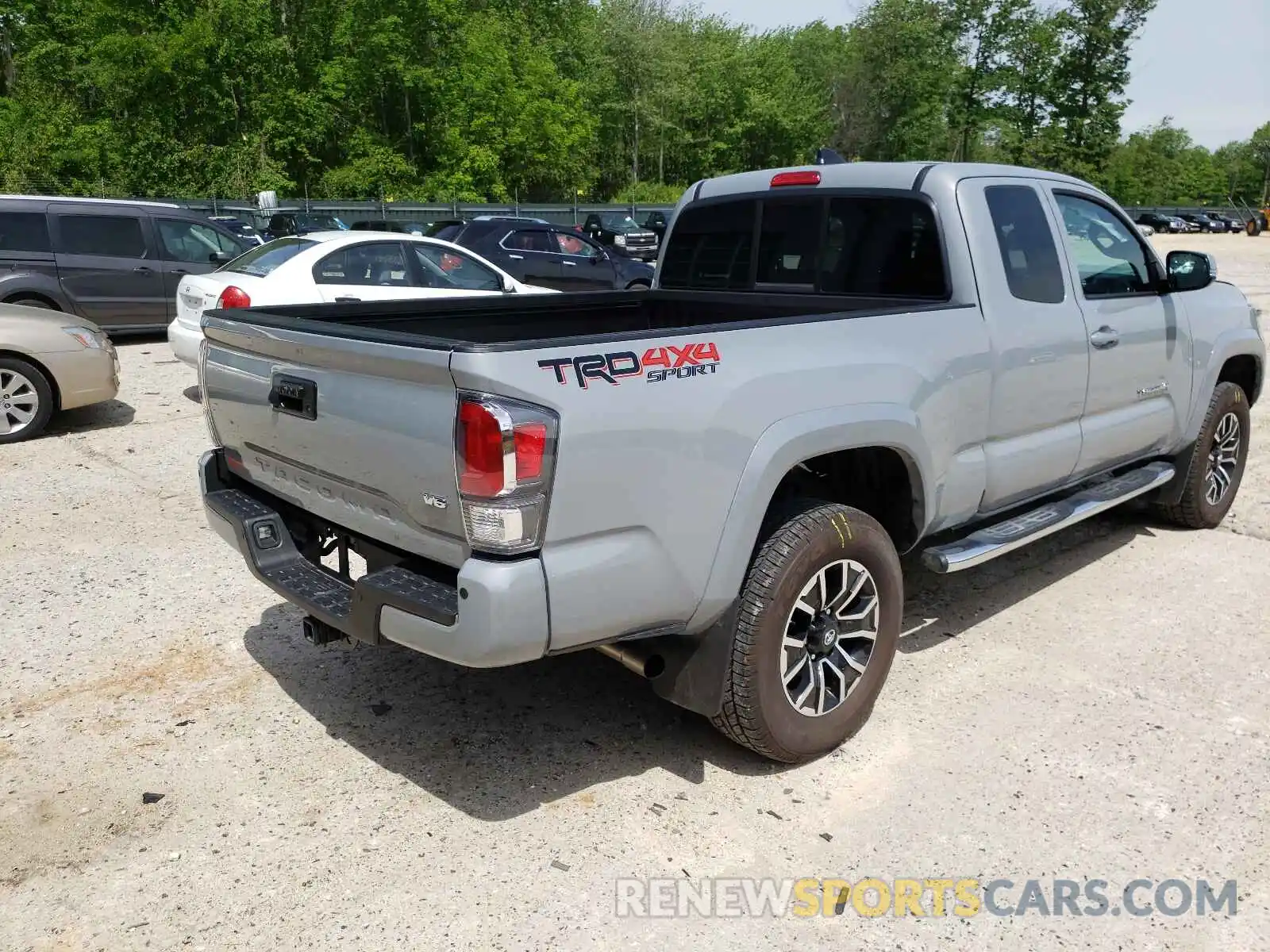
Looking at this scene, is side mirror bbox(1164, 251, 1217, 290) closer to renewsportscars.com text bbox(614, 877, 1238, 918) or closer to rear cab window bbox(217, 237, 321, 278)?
renewsportscars.com text bbox(614, 877, 1238, 918)

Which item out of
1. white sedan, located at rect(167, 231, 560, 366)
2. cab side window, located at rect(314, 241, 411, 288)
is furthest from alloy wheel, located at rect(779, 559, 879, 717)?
cab side window, located at rect(314, 241, 411, 288)

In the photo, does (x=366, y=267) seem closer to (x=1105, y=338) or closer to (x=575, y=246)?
(x=1105, y=338)

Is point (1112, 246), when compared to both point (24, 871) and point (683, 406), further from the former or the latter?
point (24, 871)

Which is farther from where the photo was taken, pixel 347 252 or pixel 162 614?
pixel 347 252

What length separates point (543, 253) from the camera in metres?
16.3

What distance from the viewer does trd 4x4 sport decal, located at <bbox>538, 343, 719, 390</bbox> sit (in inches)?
105

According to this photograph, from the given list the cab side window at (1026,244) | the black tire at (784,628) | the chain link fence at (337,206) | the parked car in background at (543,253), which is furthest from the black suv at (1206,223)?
the black tire at (784,628)

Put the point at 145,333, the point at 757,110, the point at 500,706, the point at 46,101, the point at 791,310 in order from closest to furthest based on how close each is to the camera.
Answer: the point at 500,706, the point at 791,310, the point at 145,333, the point at 46,101, the point at 757,110

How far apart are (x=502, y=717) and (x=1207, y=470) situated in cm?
441

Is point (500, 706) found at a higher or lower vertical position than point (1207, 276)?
lower

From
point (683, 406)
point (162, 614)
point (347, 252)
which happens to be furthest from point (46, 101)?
point (683, 406)

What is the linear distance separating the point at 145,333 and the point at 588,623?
1338 centimetres

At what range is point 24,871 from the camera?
2.92 m

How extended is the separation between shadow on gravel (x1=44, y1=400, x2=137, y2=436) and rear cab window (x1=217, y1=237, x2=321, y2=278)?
159 centimetres
